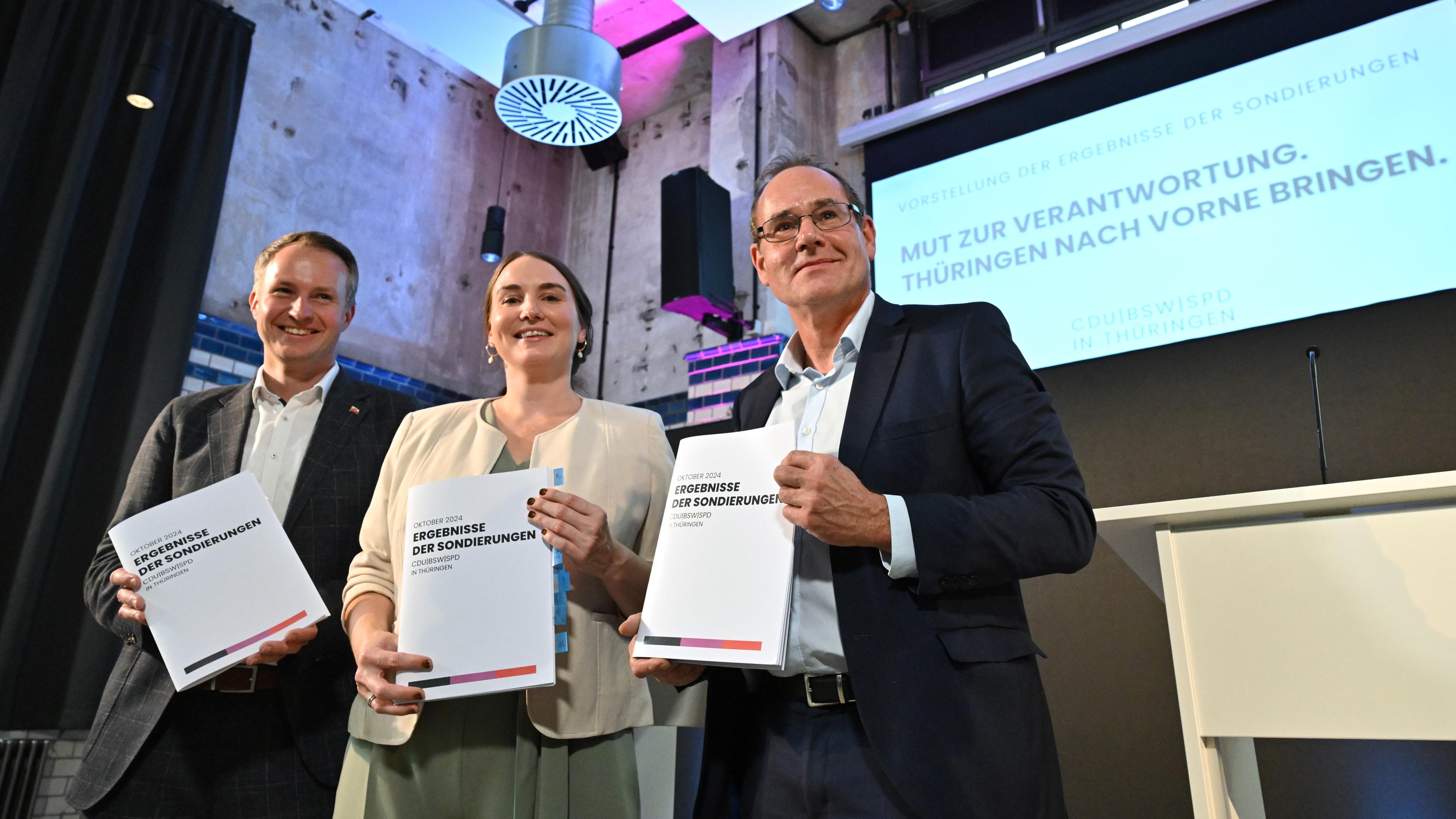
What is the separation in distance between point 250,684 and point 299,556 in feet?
0.75

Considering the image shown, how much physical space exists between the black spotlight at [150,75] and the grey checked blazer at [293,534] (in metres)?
2.20

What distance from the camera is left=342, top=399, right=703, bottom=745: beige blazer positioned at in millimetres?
1292

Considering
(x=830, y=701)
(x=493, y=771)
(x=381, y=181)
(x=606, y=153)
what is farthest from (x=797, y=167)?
(x=606, y=153)

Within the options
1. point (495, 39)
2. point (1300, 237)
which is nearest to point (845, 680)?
point (1300, 237)

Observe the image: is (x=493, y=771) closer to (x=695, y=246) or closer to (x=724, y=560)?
(x=724, y=560)

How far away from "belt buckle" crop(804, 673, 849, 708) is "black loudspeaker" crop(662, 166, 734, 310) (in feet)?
11.2

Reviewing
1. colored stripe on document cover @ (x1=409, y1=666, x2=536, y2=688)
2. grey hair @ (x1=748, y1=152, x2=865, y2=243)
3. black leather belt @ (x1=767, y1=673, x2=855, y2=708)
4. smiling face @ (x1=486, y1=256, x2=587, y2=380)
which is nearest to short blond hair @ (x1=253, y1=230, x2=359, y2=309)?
smiling face @ (x1=486, y1=256, x2=587, y2=380)

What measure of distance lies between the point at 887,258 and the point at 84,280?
11.4ft

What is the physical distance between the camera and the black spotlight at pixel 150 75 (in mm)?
3426

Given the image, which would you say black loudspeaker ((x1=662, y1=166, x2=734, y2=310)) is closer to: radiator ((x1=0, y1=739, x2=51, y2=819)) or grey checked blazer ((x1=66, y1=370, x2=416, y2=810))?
grey checked blazer ((x1=66, y1=370, x2=416, y2=810))

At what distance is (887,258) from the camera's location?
14.1 ft

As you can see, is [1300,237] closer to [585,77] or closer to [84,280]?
[585,77]

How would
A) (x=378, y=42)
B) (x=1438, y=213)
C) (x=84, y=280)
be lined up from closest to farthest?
(x=1438, y=213) < (x=84, y=280) < (x=378, y=42)

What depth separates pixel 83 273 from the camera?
366cm
